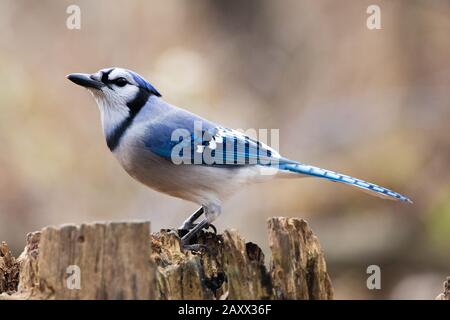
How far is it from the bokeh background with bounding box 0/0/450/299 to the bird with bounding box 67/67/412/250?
208cm

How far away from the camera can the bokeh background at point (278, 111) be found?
6395mm

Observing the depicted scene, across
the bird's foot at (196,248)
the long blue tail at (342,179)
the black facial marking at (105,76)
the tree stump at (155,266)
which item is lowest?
the tree stump at (155,266)

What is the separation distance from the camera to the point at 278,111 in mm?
6891

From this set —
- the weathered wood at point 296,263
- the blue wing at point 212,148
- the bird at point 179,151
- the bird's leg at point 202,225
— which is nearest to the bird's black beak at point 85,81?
the bird at point 179,151

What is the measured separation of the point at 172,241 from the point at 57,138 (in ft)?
10.2

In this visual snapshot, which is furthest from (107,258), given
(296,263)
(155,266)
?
(296,263)

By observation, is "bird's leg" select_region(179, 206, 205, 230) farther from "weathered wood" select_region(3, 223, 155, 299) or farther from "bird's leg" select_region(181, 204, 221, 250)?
"weathered wood" select_region(3, 223, 155, 299)

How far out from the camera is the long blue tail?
4.08 metres

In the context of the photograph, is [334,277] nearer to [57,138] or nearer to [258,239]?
[258,239]

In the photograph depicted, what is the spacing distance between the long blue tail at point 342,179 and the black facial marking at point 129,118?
2.73ft

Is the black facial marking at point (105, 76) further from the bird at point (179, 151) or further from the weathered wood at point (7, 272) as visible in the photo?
the weathered wood at point (7, 272)

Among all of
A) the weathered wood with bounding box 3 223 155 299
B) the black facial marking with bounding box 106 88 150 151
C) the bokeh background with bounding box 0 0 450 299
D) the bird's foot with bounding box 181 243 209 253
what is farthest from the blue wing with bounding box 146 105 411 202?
the bokeh background with bounding box 0 0 450 299

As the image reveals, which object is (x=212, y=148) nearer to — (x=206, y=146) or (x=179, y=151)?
(x=206, y=146)

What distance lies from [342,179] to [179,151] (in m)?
0.87
